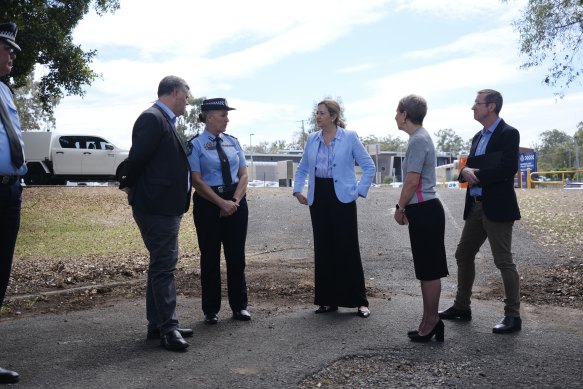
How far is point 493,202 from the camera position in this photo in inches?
218

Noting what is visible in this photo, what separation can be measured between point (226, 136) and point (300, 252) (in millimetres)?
5125

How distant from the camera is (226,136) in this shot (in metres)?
6.07

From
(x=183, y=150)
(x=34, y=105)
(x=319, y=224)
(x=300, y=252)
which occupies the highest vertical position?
(x=34, y=105)

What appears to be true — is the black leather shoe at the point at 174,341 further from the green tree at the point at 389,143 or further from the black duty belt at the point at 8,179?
the green tree at the point at 389,143

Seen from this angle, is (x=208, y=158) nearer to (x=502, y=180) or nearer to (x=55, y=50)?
(x=502, y=180)

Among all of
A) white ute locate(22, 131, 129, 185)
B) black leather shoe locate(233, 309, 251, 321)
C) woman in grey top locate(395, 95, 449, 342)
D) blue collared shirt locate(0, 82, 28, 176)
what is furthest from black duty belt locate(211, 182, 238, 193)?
white ute locate(22, 131, 129, 185)

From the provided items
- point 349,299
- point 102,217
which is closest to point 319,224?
point 349,299

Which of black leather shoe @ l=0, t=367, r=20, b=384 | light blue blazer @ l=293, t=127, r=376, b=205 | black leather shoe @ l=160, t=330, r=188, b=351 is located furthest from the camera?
light blue blazer @ l=293, t=127, r=376, b=205

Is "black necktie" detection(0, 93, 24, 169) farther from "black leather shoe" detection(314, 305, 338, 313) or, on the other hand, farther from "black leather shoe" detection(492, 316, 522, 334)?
"black leather shoe" detection(492, 316, 522, 334)

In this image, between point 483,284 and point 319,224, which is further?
point 483,284

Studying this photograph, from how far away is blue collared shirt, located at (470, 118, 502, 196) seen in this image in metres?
5.70

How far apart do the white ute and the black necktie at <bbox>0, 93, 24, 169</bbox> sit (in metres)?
22.1

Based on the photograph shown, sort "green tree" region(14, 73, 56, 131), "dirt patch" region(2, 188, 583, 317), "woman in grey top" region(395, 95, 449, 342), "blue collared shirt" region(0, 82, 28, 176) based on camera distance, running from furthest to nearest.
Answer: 1. "green tree" region(14, 73, 56, 131)
2. "dirt patch" region(2, 188, 583, 317)
3. "woman in grey top" region(395, 95, 449, 342)
4. "blue collared shirt" region(0, 82, 28, 176)

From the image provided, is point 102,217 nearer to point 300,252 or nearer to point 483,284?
point 300,252
